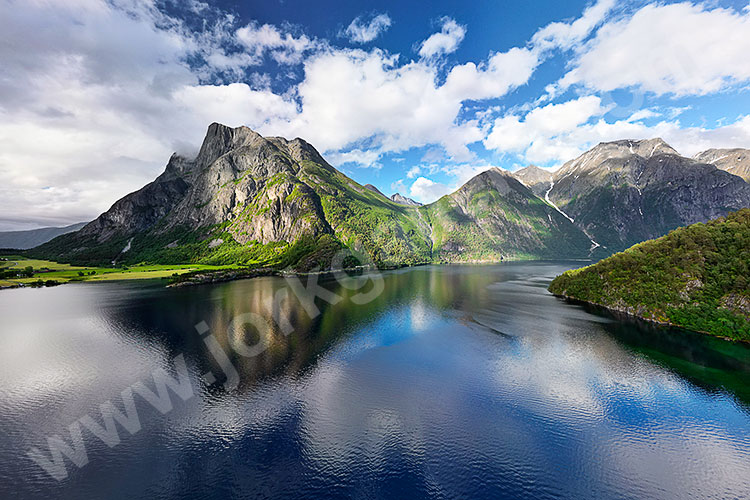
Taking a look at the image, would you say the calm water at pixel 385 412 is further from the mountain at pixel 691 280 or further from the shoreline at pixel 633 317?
the mountain at pixel 691 280

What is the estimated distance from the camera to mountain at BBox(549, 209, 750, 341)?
62062 mm

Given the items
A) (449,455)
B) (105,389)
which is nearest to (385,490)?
(449,455)

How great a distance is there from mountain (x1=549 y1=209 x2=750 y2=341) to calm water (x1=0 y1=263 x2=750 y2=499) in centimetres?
808

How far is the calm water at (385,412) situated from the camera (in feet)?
84.3

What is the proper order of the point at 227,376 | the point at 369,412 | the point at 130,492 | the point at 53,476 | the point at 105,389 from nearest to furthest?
the point at 130,492
the point at 53,476
the point at 369,412
the point at 105,389
the point at 227,376

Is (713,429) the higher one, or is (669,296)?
(669,296)

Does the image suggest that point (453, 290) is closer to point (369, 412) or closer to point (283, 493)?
point (369, 412)

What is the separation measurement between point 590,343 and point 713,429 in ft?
92.3

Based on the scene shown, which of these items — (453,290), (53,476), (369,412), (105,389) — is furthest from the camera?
(453,290)

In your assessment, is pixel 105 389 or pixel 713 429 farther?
A: pixel 105 389

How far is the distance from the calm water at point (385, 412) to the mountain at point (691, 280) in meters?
8.08

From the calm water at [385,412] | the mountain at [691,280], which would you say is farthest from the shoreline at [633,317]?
the calm water at [385,412]

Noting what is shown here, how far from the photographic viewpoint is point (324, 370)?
46.8 m

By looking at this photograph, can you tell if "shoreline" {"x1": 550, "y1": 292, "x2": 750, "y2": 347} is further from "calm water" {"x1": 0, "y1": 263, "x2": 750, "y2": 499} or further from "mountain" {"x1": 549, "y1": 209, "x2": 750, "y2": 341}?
"calm water" {"x1": 0, "y1": 263, "x2": 750, "y2": 499}
